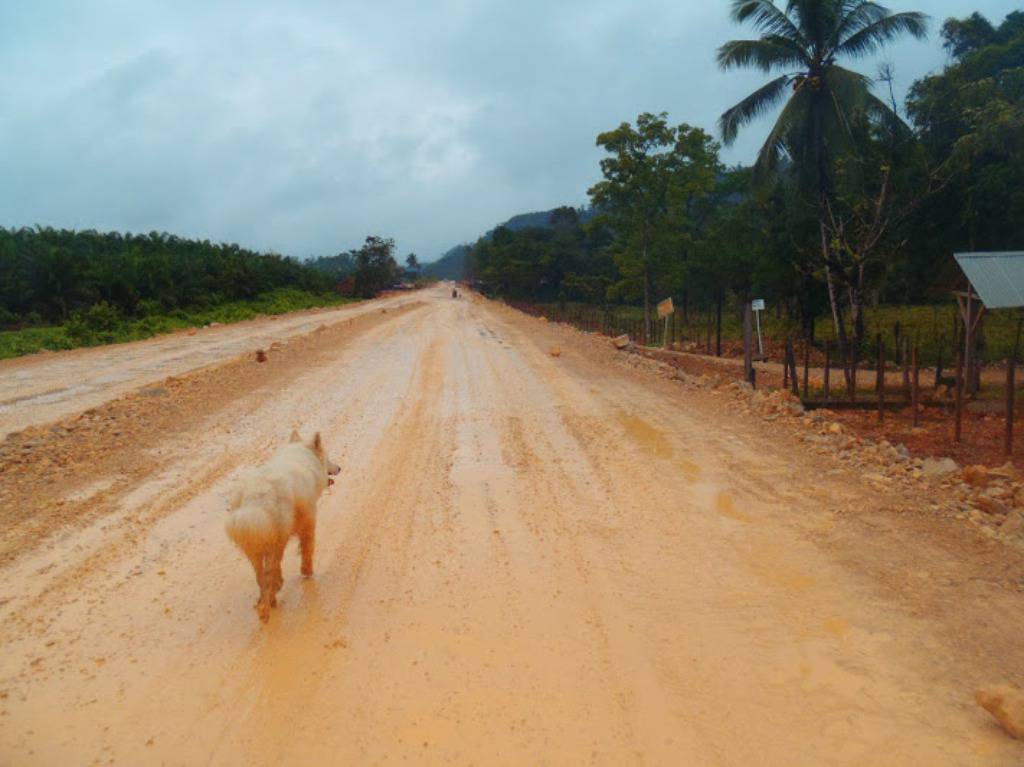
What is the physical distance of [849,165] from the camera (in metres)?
19.4

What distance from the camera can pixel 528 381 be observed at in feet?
45.8

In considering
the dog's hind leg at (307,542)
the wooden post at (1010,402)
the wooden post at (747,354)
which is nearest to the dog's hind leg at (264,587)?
the dog's hind leg at (307,542)

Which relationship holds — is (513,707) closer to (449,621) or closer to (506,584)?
(449,621)

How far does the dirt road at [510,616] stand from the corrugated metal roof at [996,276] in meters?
6.06

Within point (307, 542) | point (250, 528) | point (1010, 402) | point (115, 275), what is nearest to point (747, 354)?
point (1010, 402)

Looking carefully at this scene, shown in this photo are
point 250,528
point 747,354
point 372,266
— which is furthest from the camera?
point 372,266

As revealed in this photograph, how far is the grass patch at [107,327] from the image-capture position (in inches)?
879

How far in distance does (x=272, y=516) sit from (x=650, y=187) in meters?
24.4

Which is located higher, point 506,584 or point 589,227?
point 589,227

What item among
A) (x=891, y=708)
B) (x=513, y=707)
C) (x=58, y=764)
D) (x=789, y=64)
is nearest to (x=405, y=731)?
(x=513, y=707)

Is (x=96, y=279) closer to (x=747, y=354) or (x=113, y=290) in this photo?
(x=113, y=290)

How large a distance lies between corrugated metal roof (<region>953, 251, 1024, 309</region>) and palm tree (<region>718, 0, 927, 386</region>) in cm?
602

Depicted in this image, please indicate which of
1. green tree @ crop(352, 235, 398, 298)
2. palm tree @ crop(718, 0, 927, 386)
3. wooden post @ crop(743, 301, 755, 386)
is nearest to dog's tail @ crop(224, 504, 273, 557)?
wooden post @ crop(743, 301, 755, 386)

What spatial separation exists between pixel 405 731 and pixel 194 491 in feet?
14.7
